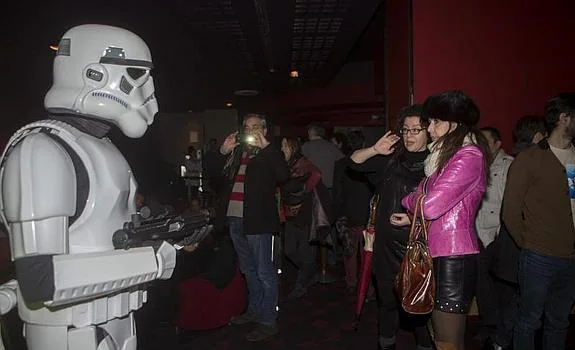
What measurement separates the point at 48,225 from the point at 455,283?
1437 mm

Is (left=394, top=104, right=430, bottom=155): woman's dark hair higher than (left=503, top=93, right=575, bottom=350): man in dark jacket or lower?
higher

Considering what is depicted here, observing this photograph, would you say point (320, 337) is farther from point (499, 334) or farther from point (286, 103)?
point (286, 103)

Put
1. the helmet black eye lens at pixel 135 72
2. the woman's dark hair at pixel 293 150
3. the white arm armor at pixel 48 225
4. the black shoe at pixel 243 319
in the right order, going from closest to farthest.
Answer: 1. the white arm armor at pixel 48 225
2. the helmet black eye lens at pixel 135 72
3. the black shoe at pixel 243 319
4. the woman's dark hair at pixel 293 150

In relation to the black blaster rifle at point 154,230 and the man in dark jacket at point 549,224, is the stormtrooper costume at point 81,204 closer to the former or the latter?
the black blaster rifle at point 154,230

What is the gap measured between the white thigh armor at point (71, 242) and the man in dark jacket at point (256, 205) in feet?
4.62

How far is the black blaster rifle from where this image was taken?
4.75 feet

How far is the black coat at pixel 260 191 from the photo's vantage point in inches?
117

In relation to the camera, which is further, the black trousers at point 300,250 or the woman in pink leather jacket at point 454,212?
the black trousers at point 300,250

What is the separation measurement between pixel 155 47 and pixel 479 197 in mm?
5978

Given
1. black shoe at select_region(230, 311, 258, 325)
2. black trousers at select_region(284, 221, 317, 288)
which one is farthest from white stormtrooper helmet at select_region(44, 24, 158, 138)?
black trousers at select_region(284, 221, 317, 288)

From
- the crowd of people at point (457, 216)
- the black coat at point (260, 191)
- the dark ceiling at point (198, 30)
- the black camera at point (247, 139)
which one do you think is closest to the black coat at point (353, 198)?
the crowd of people at point (457, 216)

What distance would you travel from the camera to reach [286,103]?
38.4 feet

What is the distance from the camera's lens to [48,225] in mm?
1293

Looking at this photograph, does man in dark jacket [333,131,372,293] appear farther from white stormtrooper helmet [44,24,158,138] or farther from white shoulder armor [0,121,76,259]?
white shoulder armor [0,121,76,259]
